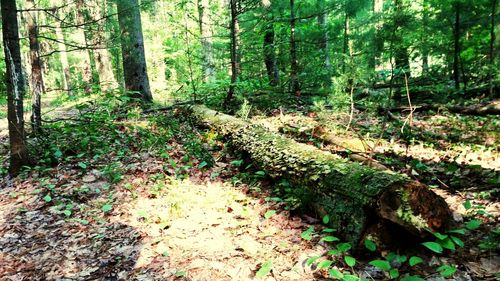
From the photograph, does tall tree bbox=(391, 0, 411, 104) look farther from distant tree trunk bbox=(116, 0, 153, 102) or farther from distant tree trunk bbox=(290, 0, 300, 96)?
distant tree trunk bbox=(116, 0, 153, 102)

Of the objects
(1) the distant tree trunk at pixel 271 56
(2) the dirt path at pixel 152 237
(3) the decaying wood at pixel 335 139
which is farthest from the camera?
(1) the distant tree trunk at pixel 271 56

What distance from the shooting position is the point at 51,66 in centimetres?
3884

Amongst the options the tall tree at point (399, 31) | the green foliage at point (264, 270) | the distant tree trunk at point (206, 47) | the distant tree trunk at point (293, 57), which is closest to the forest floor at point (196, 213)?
the green foliage at point (264, 270)

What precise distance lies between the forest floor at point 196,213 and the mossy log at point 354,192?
264mm

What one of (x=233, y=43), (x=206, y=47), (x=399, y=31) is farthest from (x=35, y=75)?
(x=206, y=47)

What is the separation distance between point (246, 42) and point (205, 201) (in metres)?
6.92

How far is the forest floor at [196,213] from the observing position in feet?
10.5

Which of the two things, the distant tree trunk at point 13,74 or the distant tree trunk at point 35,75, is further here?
the distant tree trunk at point 35,75

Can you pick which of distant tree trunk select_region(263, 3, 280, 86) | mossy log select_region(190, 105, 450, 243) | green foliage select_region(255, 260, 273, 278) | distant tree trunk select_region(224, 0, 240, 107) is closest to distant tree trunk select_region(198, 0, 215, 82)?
distant tree trunk select_region(224, 0, 240, 107)

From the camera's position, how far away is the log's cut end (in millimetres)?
2990

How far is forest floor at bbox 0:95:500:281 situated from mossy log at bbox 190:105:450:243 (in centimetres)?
26

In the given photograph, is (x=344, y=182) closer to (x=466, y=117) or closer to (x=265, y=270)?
(x=265, y=270)

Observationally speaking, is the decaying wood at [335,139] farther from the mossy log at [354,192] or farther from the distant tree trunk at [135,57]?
the distant tree trunk at [135,57]

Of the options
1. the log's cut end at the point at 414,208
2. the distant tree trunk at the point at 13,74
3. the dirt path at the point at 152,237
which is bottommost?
the dirt path at the point at 152,237
